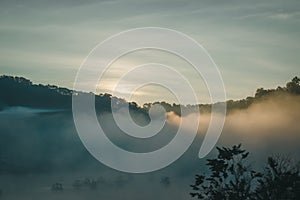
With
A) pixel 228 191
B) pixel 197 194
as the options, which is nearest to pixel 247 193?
pixel 228 191

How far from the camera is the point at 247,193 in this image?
196ft

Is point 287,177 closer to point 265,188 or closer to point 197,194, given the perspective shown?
point 265,188

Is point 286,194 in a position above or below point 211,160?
below

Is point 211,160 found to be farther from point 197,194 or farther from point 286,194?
point 286,194

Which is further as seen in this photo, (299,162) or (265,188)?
(299,162)

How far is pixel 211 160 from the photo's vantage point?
5891 cm

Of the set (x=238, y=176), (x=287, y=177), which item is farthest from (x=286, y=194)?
(x=238, y=176)

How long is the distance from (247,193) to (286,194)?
391 cm

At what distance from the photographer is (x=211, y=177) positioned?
60.0m

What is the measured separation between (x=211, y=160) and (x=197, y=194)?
12.4 ft

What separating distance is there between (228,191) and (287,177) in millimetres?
6025

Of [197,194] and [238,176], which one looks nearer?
[197,194]

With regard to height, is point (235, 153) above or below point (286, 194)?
above

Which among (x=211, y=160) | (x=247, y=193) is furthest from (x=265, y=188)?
(x=211, y=160)
